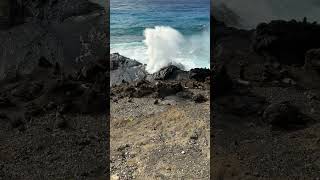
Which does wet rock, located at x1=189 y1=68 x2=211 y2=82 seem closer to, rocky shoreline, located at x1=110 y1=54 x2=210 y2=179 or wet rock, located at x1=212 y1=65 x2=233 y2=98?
rocky shoreline, located at x1=110 y1=54 x2=210 y2=179

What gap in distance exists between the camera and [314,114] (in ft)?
58.7

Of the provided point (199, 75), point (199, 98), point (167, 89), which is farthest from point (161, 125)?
point (199, 75)

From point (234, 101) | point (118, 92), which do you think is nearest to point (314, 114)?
point (234, 101)

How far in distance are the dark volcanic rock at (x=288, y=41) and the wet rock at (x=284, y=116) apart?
3021 millimetres

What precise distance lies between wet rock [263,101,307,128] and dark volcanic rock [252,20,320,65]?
3.02 meters

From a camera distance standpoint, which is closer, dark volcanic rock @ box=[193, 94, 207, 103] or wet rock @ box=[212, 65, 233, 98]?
wet rock @ box=[212, 65, 233, 98]

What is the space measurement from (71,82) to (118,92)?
2636 mm

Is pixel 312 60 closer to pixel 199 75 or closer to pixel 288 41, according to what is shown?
pixel 288 41

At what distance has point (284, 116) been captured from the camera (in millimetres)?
17266

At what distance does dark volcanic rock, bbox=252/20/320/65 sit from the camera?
2017 centimetres

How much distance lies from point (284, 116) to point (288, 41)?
4.02 m

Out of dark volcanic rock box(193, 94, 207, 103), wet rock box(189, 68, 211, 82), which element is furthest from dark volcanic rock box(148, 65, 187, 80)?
dark volcanic rock box(193, 94, 207, 103)

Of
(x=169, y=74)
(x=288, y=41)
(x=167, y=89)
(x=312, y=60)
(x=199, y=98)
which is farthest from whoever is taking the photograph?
(x=169, y=74)

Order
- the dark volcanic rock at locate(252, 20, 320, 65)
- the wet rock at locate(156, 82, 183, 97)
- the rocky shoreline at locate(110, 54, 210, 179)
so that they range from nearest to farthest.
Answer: the rocky shoreline at locate(110, 54, 210, 179), the dark volcanic rock at locate(252, 20, 320, 65), the wet rock at locate(156, 82, 183, 97)
